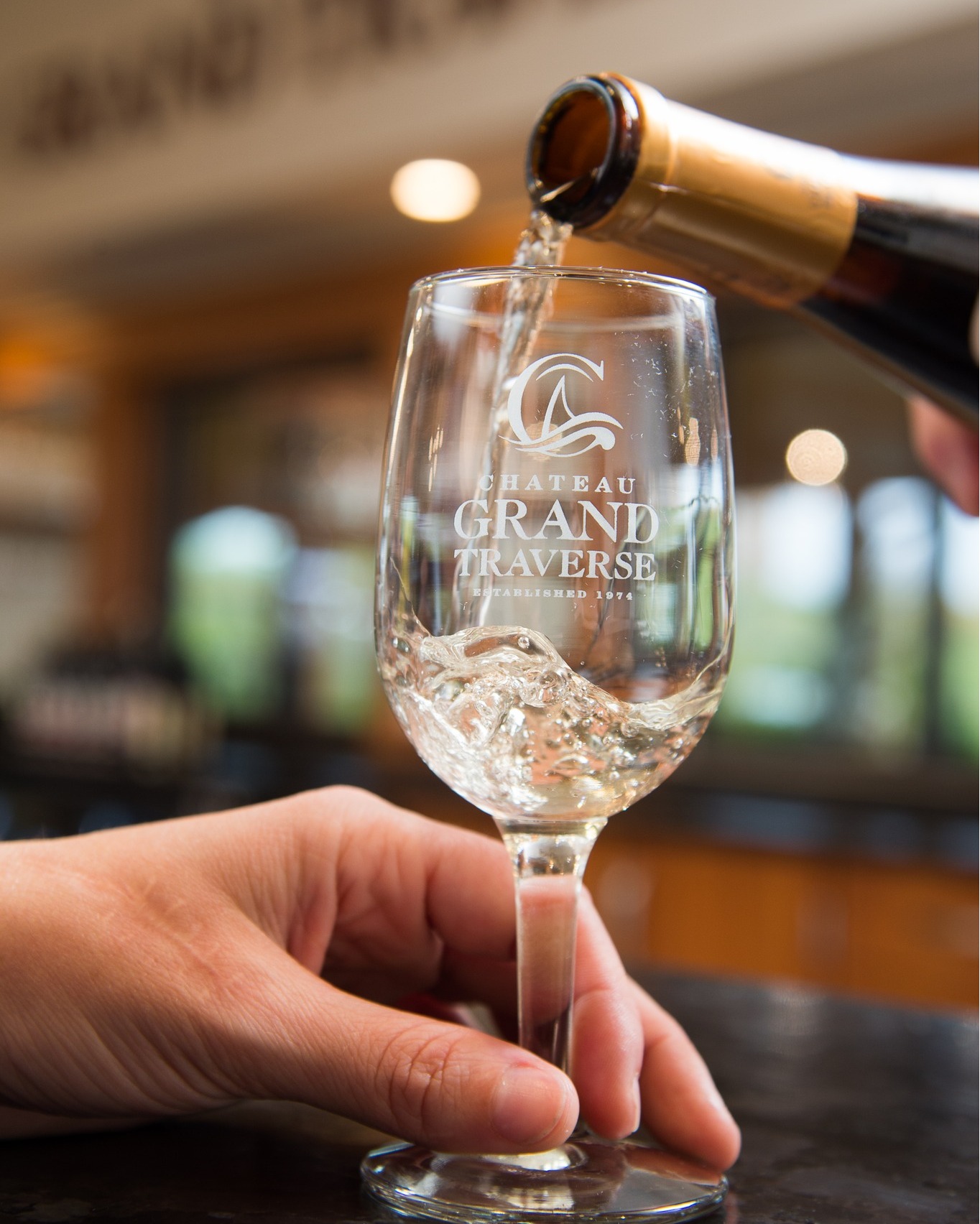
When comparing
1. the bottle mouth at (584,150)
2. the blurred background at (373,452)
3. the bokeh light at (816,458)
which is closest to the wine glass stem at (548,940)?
the bottle mouth at (584,150)

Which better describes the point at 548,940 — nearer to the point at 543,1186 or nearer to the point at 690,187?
the point at 543,1186

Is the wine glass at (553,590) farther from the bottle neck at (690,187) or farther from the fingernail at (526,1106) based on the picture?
the bottle neck at (690,187)

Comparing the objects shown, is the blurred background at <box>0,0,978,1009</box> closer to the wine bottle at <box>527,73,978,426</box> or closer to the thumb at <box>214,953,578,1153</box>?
the wine bottle at <box>527,73,978,426</box>

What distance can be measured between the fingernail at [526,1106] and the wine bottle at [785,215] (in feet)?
1.20

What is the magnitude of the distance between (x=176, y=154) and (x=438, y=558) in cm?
317

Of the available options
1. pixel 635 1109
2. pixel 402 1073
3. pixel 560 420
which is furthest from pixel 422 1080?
pixel 560 420

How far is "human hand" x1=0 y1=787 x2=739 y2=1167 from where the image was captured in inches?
18.4

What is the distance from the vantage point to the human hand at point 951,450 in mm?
844

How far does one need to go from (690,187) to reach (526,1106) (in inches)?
15.7

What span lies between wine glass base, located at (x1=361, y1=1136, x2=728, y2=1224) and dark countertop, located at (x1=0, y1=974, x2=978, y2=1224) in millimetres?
12

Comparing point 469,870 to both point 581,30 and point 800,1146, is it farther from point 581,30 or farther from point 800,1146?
point 581,30

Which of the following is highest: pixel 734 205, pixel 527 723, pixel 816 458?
pixel 816 458

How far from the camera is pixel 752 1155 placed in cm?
54

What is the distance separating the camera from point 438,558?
1.57ft
